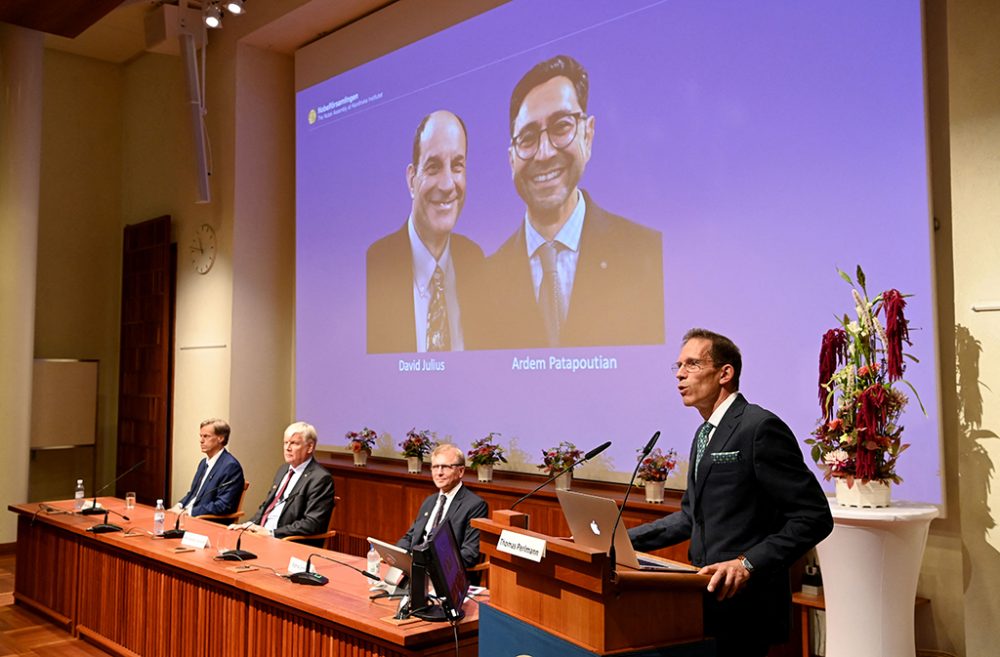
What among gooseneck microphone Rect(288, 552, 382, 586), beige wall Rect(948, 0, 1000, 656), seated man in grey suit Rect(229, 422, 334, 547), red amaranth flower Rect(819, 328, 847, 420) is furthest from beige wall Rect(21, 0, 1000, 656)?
seated man in grey suit Rect(229, 422, 334, 547)

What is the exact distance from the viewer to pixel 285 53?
8203 mm

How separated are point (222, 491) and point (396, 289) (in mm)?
2043

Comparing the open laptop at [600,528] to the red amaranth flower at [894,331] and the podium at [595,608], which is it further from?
the red amaranth flower at [894,331]

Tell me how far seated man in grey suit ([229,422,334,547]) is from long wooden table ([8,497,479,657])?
0.34 m

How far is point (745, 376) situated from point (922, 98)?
155cm

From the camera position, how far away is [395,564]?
10.1 ft

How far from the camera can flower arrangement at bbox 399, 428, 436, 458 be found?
632 centimetres

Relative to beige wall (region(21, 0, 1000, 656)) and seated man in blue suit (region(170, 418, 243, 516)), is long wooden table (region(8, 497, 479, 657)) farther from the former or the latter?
beige wall (region(21, 0, 1000, 656))

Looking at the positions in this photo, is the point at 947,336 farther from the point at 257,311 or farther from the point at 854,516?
the point at 257,311

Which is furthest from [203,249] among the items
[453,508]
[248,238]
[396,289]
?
[453,508]

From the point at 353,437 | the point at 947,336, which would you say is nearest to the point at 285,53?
the point at 353,437

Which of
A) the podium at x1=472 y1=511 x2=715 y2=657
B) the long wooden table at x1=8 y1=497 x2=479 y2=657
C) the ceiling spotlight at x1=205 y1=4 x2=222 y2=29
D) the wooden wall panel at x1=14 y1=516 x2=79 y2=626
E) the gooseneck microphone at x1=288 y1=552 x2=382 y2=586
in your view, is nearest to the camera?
the podium at x1=472 y1=511 x2=715 y2=657

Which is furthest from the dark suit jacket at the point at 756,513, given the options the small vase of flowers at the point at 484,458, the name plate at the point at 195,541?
the small vase of flowers at the point at 484,458

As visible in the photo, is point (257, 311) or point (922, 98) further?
point (257, 311)
